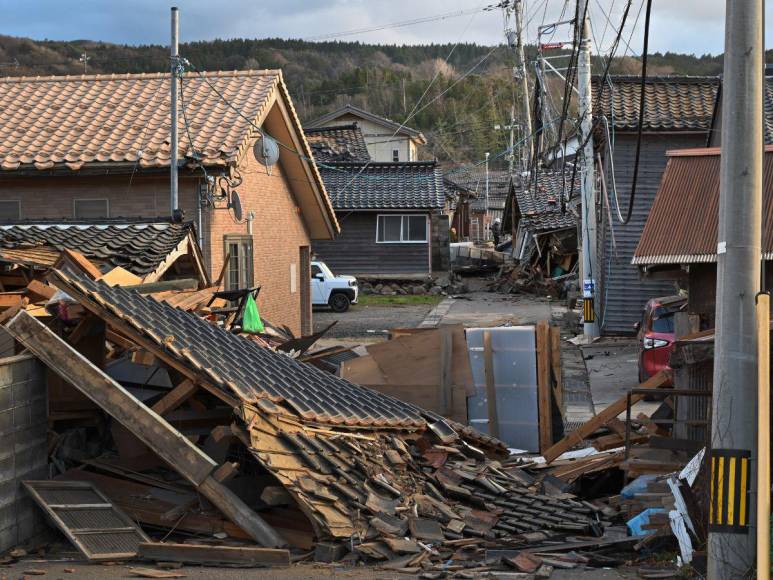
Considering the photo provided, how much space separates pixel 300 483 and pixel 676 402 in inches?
187

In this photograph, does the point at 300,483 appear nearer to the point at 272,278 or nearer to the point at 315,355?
the point at 315,355

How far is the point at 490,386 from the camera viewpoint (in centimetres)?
1405

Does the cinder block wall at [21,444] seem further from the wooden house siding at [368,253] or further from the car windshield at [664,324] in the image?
the wooden house siding at [368,253]

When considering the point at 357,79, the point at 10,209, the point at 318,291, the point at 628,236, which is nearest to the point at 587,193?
the point at 628,236

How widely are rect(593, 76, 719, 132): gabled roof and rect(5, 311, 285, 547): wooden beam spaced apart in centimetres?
1738

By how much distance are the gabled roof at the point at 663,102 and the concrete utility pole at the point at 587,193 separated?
45cm

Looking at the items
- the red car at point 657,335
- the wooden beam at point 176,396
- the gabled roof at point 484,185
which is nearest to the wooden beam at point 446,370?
the red car at point 657,335

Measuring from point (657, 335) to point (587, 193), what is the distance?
7604 millimetres

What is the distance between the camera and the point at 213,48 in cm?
10131

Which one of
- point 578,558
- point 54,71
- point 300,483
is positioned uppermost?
point 54,71

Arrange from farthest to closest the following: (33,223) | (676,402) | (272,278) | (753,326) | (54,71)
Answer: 1. (54,71)
2. (272,278)
3. (33,223)
4. (676,402)
5. (753,326)

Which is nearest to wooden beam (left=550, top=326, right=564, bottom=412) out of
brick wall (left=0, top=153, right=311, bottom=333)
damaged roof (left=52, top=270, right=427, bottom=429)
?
damaged roof (left=52, top=270, right=427, bottom=429)

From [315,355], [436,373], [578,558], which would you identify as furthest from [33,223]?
[578,558]

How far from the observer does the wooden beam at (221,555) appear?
24.7 ft
